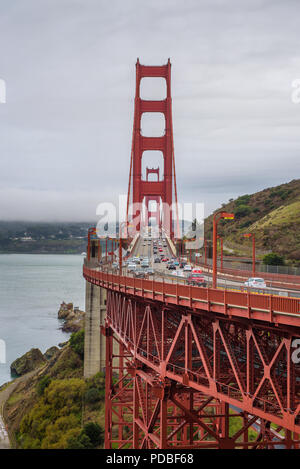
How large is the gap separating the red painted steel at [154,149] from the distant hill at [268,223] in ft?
36.1

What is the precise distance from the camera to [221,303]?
10.9 meters

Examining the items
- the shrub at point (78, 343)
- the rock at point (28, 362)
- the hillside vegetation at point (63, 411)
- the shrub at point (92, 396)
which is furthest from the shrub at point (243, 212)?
the shrub at point (92, 396)

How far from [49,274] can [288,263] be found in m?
131

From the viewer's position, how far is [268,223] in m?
63.0

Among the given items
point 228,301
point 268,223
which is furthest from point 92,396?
point 268,223

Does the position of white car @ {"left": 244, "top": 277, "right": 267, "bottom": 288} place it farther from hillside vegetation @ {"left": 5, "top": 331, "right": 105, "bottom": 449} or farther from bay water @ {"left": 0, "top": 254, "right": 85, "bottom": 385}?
bay water @ {"left": 0, "top": 254, "right": 85, "bottom": 385}

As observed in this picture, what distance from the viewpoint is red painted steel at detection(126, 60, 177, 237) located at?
2429 inches

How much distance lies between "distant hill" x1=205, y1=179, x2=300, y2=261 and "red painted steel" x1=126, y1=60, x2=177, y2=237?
10999mm

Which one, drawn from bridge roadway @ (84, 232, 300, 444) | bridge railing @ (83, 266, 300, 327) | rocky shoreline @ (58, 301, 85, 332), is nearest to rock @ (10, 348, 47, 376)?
rocky shoreline @ (58, 301, 85, 332)

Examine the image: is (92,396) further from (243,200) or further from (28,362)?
(243,200)

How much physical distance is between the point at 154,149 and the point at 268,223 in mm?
18361

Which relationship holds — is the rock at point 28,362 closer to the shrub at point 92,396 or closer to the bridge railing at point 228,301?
the shrub at point 92,396

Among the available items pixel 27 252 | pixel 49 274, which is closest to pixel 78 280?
pixel 49 274
